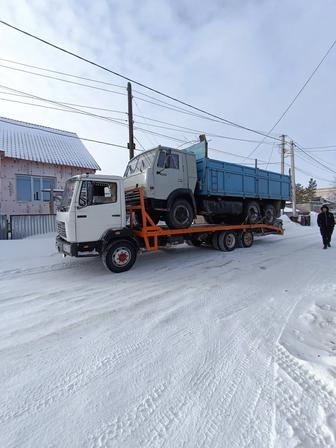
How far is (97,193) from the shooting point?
6242mm

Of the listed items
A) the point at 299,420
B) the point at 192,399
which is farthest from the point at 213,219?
the point at 299,420

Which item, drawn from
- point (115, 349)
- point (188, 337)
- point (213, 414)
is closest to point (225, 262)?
point (188, 337)

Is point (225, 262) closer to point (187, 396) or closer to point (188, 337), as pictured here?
point (188, 337)

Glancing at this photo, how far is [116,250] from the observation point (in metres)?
6.31

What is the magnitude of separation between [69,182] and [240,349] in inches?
217

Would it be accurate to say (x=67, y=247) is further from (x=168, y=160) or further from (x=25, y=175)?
(x=25, y=175)

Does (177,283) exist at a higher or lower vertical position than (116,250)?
lower

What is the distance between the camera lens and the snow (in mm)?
1766

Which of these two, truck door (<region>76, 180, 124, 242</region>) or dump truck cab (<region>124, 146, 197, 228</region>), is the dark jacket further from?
truck door (<region>76, 180, 124, 242</region>)

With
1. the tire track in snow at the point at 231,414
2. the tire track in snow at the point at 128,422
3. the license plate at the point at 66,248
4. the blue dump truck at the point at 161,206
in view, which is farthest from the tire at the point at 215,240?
the tire track in snow at the point at 128,422

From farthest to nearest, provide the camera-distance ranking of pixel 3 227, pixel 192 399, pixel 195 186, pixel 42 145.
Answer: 1. pixel 42 145
2. pixel 3 227
3. pixel 195 186
4. pixel 192 399

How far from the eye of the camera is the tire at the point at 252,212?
32.4 ft

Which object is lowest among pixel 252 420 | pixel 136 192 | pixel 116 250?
pixel 252 420

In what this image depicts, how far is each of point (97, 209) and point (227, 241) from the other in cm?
499
